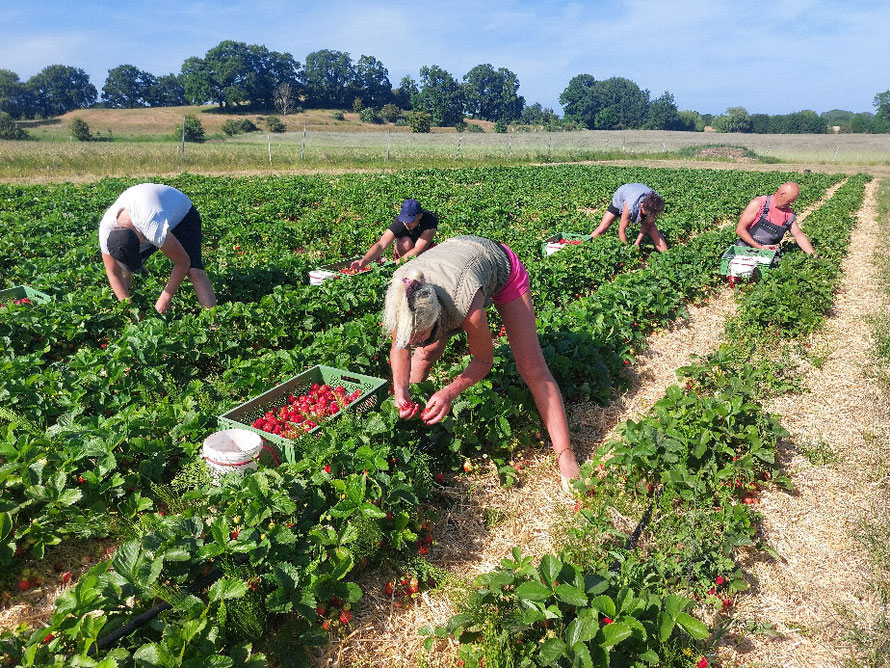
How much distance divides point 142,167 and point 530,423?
22.8m

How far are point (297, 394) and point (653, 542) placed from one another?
273cm

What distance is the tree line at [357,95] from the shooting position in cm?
8481

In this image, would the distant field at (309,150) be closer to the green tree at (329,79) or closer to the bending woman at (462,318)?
the green tree at (329,79)

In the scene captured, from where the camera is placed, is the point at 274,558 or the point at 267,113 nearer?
the point at 274,558

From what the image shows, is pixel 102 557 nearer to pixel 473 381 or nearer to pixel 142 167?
pixel 473 381

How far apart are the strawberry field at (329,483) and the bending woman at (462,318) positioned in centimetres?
32

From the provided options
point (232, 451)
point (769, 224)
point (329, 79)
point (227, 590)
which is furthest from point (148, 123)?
point (227, 590)

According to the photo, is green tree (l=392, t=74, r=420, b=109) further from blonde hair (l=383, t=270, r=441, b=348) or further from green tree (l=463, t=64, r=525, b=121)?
blonde hair (l=383, t=270, r=441, b=348)

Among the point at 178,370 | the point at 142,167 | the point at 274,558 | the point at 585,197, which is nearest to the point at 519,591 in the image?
the point at 274,558

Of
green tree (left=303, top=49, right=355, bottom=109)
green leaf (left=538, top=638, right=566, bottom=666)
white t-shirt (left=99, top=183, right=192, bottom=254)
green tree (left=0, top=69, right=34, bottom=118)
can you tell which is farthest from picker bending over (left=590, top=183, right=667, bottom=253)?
green tree (left=303, top=49, right=355, bottom=109)

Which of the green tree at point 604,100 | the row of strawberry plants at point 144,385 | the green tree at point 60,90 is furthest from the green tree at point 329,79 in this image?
the row of strawberry plants at point 144,385

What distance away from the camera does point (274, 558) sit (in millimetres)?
2570

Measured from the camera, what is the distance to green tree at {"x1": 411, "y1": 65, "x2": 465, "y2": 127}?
99750 millimetres

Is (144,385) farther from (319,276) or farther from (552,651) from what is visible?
(552,651)
